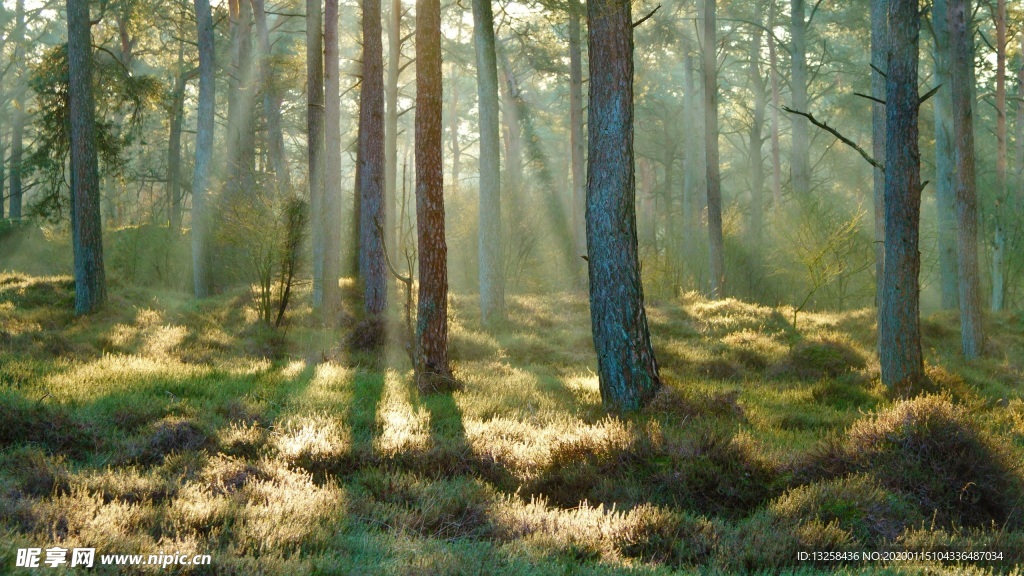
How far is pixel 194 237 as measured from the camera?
61.4 ft

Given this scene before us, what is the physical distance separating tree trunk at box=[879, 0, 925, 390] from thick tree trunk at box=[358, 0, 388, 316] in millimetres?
8844

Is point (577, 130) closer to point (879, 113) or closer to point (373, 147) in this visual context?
point (373, 147)

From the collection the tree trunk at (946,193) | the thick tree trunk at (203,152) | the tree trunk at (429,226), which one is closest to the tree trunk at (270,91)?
the thick tree trunk at (203,152)

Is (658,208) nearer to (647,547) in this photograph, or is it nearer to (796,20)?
(796,20)

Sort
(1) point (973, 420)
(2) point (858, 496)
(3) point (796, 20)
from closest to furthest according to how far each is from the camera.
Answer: (2) point (858, 496)
(1) point (973, 420)
(3) point (796, 20)

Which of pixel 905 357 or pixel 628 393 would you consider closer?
A: pixel 628 393

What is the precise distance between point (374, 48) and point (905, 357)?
425 inches

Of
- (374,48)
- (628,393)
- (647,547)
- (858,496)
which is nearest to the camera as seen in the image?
(647,547)

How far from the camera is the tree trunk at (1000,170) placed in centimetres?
1694

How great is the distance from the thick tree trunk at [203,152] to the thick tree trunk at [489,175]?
8319 mm

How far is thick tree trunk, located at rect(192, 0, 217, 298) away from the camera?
60.0 feet

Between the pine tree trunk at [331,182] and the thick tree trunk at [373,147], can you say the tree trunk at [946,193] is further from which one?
the pine tree trunk at [331,182]

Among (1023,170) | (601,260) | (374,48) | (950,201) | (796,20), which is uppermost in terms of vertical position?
(796,20)

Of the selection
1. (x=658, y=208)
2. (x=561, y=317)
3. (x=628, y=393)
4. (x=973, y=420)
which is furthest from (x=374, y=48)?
(x=658, y=208)
